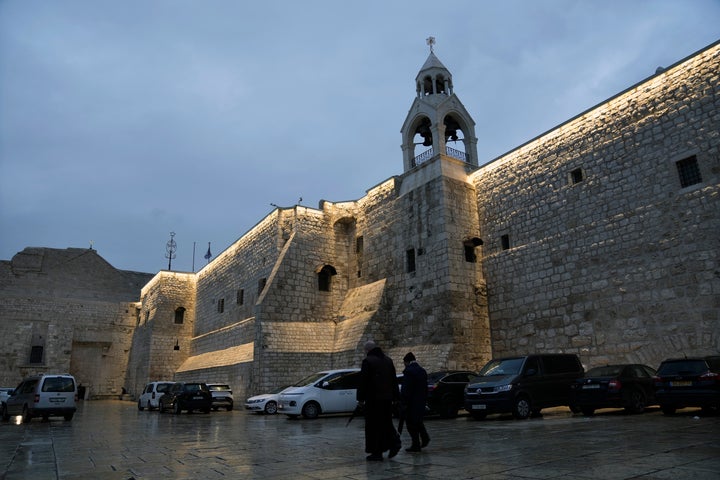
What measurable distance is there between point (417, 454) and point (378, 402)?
2.91ft

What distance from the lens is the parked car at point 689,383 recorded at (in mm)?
8508

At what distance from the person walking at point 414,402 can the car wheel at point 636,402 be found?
19.7 ft

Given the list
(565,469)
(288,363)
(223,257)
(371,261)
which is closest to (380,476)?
(565,469)

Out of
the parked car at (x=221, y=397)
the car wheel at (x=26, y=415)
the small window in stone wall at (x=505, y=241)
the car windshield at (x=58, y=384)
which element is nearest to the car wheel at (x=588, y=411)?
the small window in stone wall at (x=505, y=241)

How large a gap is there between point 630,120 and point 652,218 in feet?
9.51

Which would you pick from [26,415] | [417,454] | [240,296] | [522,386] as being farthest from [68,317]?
[417,454]

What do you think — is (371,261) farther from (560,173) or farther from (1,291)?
(1,291)

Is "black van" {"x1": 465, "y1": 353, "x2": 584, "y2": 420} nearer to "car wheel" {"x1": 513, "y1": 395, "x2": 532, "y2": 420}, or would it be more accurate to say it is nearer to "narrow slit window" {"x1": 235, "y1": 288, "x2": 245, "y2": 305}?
"car wheel" {"x1": 513, "y1": 395, "x2": 532, "y2": 420}

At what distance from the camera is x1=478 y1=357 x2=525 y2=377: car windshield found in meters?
10.8

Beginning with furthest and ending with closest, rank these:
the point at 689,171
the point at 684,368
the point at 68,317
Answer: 1. the point at 68,317
2. the point at 689,171
3. the point at 684,368

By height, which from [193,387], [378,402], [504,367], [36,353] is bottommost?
[378,402]

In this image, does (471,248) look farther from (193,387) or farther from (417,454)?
(417,454)

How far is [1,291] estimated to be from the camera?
105ft

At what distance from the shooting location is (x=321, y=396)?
13.4 m
